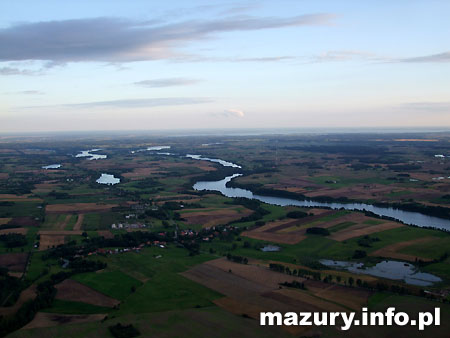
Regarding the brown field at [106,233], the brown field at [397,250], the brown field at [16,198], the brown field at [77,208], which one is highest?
the brown field at [16,198]

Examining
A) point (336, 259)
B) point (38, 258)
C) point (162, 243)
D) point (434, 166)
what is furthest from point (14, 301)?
point (434, 166)

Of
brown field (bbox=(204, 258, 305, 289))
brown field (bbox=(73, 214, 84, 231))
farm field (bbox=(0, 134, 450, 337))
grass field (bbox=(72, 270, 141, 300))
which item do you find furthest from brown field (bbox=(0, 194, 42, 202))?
brown field (bbox=(204, 258, 305, 289))

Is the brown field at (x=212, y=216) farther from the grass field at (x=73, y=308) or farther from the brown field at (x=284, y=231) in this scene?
the grass field at (x=73, y=308)

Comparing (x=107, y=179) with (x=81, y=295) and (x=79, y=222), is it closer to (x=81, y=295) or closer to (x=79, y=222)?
(x=79, y=222)

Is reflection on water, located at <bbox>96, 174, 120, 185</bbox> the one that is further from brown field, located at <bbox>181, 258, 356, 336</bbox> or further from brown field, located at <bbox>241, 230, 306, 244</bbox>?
brown field, located at <bbox>181, 258, 356, 336</bbox>

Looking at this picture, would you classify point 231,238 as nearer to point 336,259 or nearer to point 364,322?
point 336,259

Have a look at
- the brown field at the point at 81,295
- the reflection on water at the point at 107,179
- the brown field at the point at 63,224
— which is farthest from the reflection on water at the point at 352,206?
the brown field at the point at 81,295
